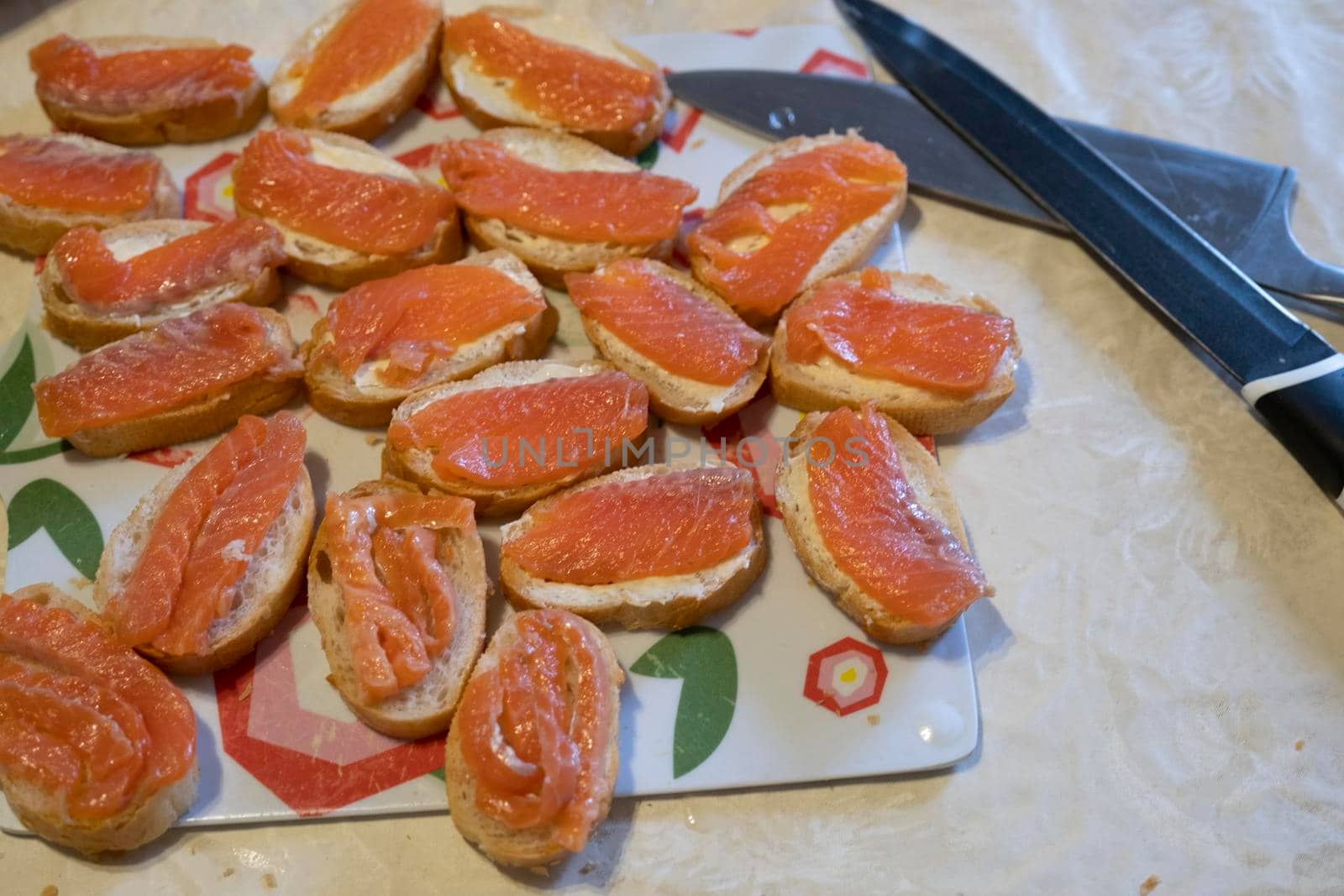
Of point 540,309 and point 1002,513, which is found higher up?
point 540,309

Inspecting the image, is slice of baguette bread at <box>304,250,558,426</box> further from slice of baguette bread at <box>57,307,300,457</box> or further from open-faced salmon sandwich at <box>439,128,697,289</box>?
open-faced salmon sandwich at <box>439,128,697,289</box>

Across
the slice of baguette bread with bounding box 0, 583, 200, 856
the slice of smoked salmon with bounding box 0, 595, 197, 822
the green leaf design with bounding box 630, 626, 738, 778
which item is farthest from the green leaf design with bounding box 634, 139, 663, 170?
the slice of baguette bread with bounding box 0, 583, 200, 856

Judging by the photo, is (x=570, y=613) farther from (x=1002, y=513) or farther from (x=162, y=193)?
(x=162, y=193)

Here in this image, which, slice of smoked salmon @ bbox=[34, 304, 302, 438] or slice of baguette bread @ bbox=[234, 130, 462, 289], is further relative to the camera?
slice of baguette bread @ bbox=[234, 130, 462, 289]

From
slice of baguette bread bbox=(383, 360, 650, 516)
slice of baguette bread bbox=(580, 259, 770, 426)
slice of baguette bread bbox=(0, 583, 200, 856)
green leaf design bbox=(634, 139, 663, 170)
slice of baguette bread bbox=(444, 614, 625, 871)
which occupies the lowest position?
slice of baguette bread bbox=(0, 583, 200, 856)

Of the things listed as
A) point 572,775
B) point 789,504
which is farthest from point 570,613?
point 789,504

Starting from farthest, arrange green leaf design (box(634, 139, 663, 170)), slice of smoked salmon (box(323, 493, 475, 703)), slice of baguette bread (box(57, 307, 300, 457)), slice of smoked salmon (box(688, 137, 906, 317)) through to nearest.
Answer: green leaf design (box(634, 139, 663, 170)), slice of smoked salmon (box(688, 137, 906, 317)), slice of baguette bread (box(57, 307, 300, 457)), slice of smoked salmon (box(323, 493, 475, 703))

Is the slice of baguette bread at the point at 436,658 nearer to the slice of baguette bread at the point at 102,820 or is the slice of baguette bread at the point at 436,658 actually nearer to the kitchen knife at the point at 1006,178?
the slice of baguette bread at the point at 102,820
